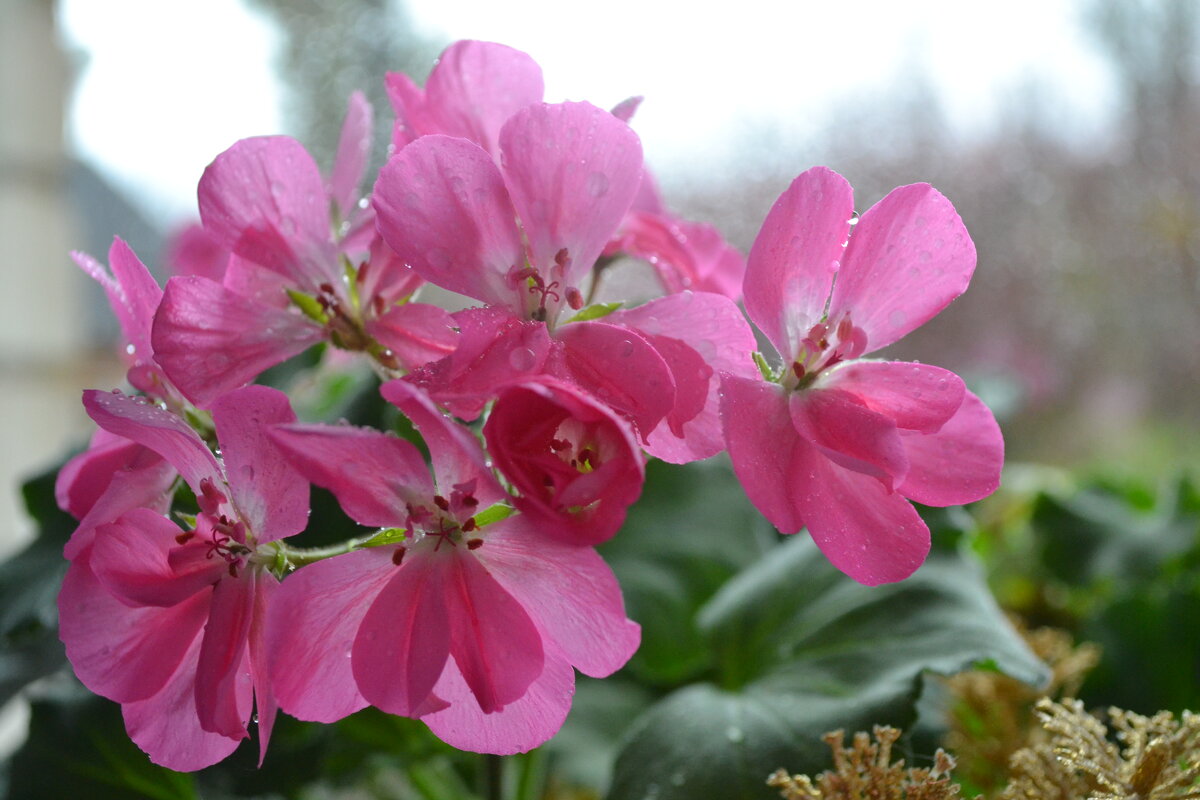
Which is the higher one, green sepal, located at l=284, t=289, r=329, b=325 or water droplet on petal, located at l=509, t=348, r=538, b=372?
water droplet on petal, located at l=509, t=348, r=538, b=372

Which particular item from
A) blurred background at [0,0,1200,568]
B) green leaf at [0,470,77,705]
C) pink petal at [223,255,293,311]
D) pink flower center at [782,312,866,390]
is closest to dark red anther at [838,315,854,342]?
pink flower center at [782,312,866,390]

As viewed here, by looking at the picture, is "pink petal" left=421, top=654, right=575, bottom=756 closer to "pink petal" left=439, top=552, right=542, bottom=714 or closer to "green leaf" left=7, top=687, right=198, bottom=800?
"pink petal" left=439, top=552, right=542, bottom=714

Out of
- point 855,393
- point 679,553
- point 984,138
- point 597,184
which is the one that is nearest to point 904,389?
point 855,393

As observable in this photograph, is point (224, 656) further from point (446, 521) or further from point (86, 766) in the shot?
point (86, 766)

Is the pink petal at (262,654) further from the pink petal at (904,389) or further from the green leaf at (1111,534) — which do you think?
the green leaf at (1111,534)

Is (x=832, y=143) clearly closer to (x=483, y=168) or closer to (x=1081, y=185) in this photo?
(x=1081, y=185)
